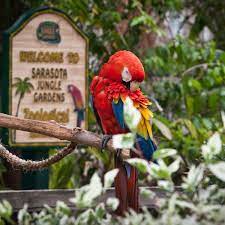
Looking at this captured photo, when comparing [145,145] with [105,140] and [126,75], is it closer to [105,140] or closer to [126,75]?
[105,140]

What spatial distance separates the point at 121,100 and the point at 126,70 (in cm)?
10

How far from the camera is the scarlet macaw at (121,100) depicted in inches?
87.2

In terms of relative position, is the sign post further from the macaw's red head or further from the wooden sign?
the macaw's red head

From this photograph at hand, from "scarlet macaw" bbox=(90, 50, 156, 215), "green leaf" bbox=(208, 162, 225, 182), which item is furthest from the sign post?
"green leaf" bbox=(208, 162, 225, 182)

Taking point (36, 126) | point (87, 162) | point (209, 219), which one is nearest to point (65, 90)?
point (87, 162)

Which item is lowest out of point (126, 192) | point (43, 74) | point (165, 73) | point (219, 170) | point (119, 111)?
point (126, 192)

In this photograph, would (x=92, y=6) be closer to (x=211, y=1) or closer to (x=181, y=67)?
(x=181, y=67)

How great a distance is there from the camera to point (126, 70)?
7.77 feet

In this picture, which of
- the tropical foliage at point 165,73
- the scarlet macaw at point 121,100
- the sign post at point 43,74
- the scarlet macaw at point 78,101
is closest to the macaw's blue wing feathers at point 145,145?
the scarlet macaw at point 121,100

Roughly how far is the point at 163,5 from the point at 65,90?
1.60m

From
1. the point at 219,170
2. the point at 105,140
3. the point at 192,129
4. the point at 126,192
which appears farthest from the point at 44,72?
the point at 219,170

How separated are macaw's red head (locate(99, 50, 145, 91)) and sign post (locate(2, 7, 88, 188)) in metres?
1.45

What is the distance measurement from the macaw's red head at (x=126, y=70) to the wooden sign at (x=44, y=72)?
146 centimetres

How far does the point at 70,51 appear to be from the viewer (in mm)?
4039
